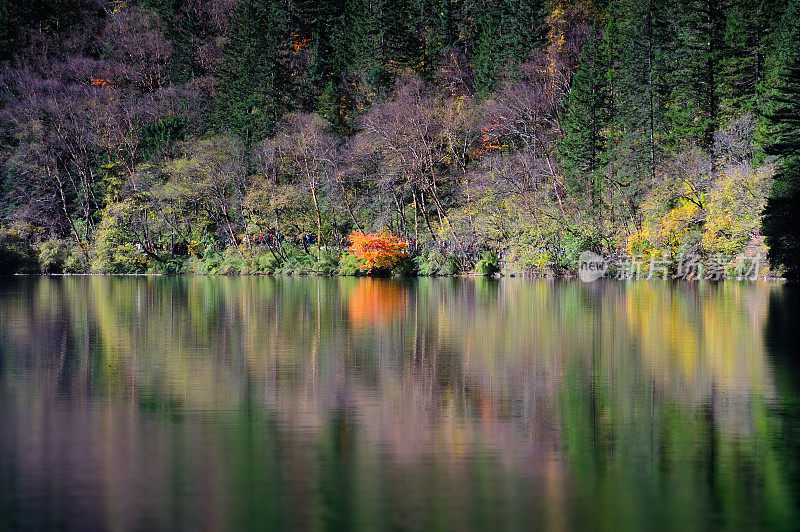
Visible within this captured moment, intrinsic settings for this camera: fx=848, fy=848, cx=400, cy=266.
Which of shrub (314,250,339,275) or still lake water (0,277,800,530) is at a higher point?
shrub (314,250,339,275)

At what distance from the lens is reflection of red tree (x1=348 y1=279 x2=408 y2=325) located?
811 inches

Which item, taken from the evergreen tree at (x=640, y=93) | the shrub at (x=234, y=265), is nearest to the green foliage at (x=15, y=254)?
the shrub at (x=234, y=265)

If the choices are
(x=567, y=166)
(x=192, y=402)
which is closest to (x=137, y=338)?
(x=192, y=402)

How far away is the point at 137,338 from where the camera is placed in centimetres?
1617

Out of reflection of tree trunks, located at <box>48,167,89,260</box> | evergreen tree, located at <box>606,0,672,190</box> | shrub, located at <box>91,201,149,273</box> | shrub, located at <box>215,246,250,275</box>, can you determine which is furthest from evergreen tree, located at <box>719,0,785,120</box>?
reflection of tree trunks, located at <box>48,167,89,260</box>

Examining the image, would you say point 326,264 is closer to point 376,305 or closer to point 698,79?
point 698,79

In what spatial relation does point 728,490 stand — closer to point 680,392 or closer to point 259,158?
point 680,392

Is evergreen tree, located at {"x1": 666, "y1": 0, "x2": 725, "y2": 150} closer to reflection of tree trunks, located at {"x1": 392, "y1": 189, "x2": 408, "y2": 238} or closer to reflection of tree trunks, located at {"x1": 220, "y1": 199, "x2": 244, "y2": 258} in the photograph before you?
reflection of tree trunks, located at {"x1": 392, "y1": 189, "x2": 408, "y2": 238}

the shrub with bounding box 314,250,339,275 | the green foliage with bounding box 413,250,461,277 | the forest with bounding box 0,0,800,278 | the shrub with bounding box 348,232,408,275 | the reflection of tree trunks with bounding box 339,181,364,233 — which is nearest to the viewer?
the forest with bounding box 0,0,800,278

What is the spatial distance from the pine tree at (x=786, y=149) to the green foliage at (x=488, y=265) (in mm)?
15502

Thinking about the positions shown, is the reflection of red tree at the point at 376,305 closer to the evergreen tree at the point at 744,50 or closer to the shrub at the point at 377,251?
the shrub at the point at 377,251

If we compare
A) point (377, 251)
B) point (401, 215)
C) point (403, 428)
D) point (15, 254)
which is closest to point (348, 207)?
point (401, 215)

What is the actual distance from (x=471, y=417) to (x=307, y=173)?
4643 centimetres

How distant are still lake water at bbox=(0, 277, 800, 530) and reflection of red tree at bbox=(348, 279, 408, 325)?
118 inches
